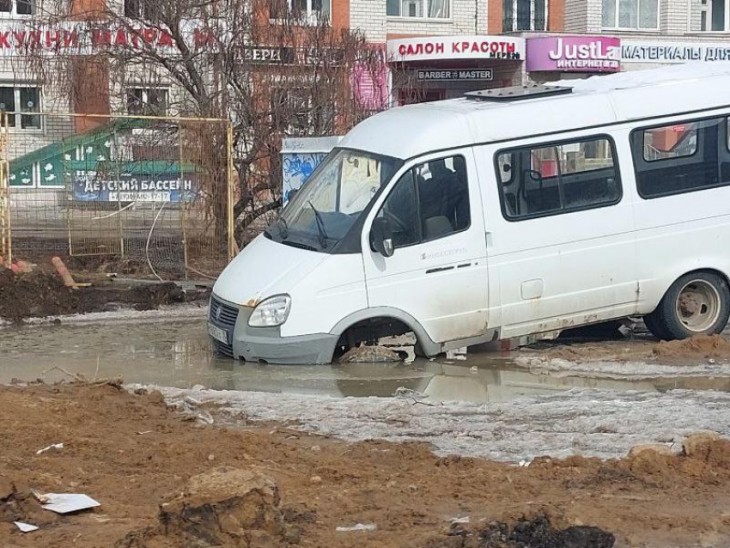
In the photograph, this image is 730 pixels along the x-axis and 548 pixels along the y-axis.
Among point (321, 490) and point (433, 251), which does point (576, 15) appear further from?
point (321, 490)

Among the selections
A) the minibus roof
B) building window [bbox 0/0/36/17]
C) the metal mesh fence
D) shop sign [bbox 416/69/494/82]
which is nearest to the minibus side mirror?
the minibus roof

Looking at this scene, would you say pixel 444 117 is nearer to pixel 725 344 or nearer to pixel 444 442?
pixel 725 344

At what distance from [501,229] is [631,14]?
23844 millimetres

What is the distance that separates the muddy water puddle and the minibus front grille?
1.24 feet

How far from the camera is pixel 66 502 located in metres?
5.73

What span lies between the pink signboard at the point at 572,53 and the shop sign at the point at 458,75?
1618mm

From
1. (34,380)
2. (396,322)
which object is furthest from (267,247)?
(34,380)

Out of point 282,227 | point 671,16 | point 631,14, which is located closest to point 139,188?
point 282,227

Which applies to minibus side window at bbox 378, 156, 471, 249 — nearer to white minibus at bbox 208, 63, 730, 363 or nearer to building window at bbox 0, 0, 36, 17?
white minibus at bbox 208, 63, 730, 363

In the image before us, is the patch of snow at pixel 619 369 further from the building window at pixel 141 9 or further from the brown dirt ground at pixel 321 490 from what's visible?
the building window at pixel 141 9

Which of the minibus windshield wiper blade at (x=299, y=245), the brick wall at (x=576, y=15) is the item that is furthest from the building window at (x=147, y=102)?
the brick wall at (x=576, y=15)

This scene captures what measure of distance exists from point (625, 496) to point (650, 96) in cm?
585

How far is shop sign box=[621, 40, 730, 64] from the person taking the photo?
3084cm

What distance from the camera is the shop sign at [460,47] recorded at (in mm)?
28484
